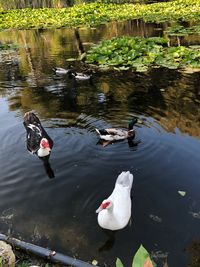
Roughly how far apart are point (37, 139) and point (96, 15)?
102 feet

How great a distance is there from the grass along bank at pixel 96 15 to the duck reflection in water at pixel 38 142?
23.5m

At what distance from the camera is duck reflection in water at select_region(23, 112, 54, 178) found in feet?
28.0

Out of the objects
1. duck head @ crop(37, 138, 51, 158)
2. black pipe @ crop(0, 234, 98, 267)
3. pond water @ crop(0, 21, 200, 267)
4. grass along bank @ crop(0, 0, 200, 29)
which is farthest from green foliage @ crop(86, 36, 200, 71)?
grass along bank @ crop(0, 0, 200, 29)

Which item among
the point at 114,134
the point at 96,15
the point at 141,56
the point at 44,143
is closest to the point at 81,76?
the point at 141,56

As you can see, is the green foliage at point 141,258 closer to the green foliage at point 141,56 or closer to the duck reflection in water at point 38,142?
the duck reflection in water at point 38,142

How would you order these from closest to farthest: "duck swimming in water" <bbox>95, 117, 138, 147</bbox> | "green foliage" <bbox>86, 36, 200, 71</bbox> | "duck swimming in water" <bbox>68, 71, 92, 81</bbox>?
1. "duck swimming in water" <bbox>95, 117, 138, 147</bbox>
2. "duck swimming in water" <bbox>68, 71, 92, 81</bbox>
3. "green foliage" <bbox>86, 36, 200, 71</bbox>

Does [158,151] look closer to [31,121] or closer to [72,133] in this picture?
[72,133]

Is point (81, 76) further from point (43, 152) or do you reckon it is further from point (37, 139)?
point (43, 152)

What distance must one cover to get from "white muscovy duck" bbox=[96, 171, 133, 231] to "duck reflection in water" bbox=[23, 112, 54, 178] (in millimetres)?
2199

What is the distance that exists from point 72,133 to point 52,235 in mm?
4129

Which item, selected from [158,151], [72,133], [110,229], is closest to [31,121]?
[72,133]

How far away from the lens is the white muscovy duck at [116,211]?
235 inches

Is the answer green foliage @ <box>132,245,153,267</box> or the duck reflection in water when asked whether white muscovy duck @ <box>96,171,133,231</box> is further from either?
green foliage @ <box>132,245,153,267</box>

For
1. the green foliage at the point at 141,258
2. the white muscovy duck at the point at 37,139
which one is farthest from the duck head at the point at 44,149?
the green foliage at the point at 141,258
